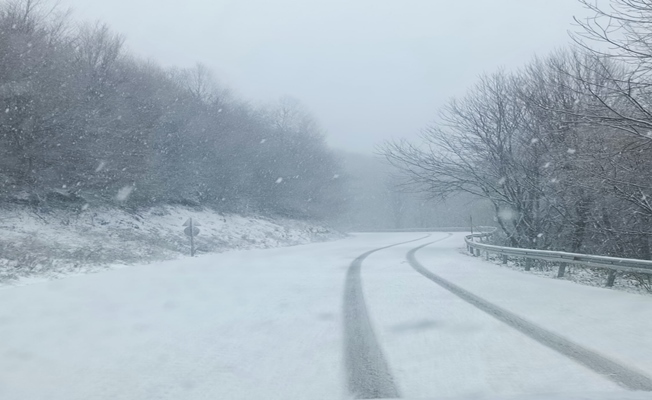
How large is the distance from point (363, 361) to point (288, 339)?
1450mm

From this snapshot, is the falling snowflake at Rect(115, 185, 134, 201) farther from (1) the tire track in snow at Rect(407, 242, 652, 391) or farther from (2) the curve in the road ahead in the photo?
(1) the tire track in snow at Rect(407, 242, 652, 391)

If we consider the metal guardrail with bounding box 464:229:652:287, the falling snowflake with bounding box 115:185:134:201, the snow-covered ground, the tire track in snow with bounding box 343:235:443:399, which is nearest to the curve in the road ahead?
the tire track in snow with bounding box 343:235:443:399

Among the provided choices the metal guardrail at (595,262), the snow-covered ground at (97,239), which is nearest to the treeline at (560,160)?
the metal guardrail at (595,262)

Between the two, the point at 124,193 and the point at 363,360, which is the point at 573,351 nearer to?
the point at 363,360

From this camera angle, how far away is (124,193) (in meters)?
28.9

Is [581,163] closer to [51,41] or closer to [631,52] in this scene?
[631,52]


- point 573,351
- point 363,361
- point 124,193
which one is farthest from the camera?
point 124,193

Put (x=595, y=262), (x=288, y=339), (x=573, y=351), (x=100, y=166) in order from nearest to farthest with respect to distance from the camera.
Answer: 1. (x=573, y=351)
2. (x=288, y=339)
3. (x=595, y=262)
4. (x=100, y=166)

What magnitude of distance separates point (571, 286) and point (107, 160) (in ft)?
69.0

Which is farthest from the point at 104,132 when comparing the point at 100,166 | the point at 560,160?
the point at 560,160

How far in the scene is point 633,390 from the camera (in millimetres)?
4863

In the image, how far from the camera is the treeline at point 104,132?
21.3 meters

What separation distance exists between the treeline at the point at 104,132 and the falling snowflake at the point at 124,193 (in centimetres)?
7

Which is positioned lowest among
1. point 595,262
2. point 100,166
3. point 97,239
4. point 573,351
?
point 573,351
